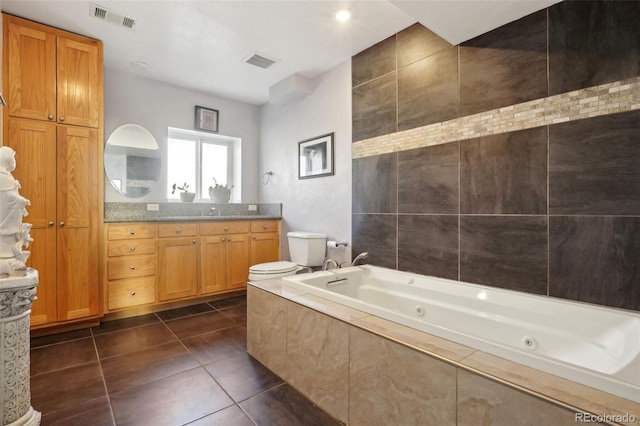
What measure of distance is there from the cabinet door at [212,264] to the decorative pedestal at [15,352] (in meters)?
1.78

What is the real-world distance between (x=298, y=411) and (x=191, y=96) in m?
3.45

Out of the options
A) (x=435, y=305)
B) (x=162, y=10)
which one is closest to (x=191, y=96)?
(x=162, y=10)

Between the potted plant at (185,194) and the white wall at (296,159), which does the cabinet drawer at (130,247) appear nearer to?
the potted plant at (185,194)

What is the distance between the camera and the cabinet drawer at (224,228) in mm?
3133

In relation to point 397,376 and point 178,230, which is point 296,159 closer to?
point 178,230

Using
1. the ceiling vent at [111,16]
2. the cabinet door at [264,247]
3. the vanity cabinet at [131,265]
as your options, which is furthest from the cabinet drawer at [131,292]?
the ceiling vent at [111,16]

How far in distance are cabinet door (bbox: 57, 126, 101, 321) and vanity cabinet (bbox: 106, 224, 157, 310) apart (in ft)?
0.41

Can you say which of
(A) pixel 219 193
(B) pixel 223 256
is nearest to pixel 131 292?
(B) pixel 223 256

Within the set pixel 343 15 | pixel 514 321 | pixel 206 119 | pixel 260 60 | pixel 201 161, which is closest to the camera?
pixel 514 321

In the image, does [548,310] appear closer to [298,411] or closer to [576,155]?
[576,155]

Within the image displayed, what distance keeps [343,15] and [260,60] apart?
1.01 m

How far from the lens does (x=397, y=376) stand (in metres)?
1.15

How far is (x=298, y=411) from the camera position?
1474 mm

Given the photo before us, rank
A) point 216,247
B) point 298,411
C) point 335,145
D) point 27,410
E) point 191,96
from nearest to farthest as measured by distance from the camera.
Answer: point 27,410 → point 298,411 → point 335,145 → point 216,247 → point 191,96
